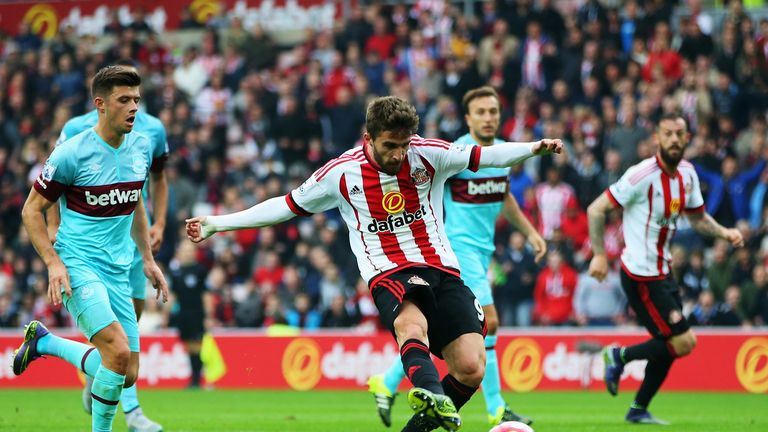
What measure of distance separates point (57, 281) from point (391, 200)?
2.31 meters

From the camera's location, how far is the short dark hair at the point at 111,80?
8.62m

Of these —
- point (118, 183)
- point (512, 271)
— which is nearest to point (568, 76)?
point (512, 271)

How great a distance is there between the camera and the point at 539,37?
68.2 feet

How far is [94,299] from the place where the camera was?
333 inches

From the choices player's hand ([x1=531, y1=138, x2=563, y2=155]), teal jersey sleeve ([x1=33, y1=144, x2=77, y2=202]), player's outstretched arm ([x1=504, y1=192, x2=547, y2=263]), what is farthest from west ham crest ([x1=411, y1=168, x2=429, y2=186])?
player's outstretched arm ([x1=504, y1=192, x2=547, y2=263])

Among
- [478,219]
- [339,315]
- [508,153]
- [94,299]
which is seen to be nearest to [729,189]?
[339,315]

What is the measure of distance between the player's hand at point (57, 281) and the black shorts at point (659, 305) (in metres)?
5.47

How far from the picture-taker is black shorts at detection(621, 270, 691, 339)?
11.1 meters

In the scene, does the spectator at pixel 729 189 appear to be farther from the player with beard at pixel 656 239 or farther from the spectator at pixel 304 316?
the player with beard at pixel 656 239

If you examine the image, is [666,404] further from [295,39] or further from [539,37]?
[295,39]

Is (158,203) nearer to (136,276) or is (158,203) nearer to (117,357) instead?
(136,276)

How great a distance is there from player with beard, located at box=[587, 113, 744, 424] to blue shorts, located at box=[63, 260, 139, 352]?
4419 mm

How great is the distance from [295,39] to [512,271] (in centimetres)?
824

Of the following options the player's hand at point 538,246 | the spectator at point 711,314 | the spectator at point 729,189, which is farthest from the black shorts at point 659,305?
the spectator at point 729,189
